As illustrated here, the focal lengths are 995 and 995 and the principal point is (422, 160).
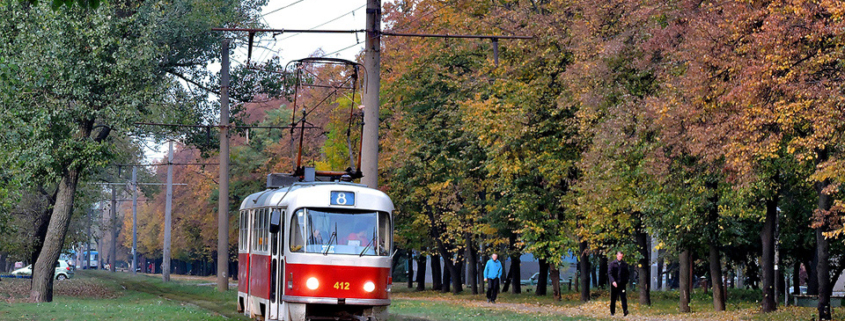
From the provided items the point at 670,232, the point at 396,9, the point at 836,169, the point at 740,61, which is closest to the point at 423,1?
the point at 396,9

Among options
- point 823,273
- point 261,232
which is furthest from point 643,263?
point 261,232

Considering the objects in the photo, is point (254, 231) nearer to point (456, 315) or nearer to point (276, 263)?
point (276, 263)

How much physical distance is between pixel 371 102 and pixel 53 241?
1700 cm

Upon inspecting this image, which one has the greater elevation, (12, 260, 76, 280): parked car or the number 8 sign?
the number 8 sign

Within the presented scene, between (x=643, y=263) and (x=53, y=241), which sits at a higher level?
(x=53, y=241)

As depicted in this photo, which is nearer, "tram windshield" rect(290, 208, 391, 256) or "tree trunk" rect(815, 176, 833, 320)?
"tram windshield" rect(290, 208, 391, 256)

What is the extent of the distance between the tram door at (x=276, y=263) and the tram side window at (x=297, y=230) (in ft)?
1.00

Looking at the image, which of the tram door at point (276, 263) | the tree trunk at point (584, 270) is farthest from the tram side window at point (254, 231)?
the tree trunk at point (584, 270)

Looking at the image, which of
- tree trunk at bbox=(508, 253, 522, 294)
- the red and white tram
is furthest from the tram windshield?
tree trunk at bbox=(508, 253, 522, 294)

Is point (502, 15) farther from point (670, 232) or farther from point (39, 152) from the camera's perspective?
point (39, 152)

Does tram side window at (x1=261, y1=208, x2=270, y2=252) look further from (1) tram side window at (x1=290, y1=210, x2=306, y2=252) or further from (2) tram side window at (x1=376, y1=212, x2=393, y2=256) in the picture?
(2) tram side window at (x1=376, y1=212, x2=393, y2=256)

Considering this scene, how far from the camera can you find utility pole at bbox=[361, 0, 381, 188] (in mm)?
20594

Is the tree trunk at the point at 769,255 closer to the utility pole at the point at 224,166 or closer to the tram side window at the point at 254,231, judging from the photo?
the tram side window at the point at 254,231

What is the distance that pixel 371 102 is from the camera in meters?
20.9
